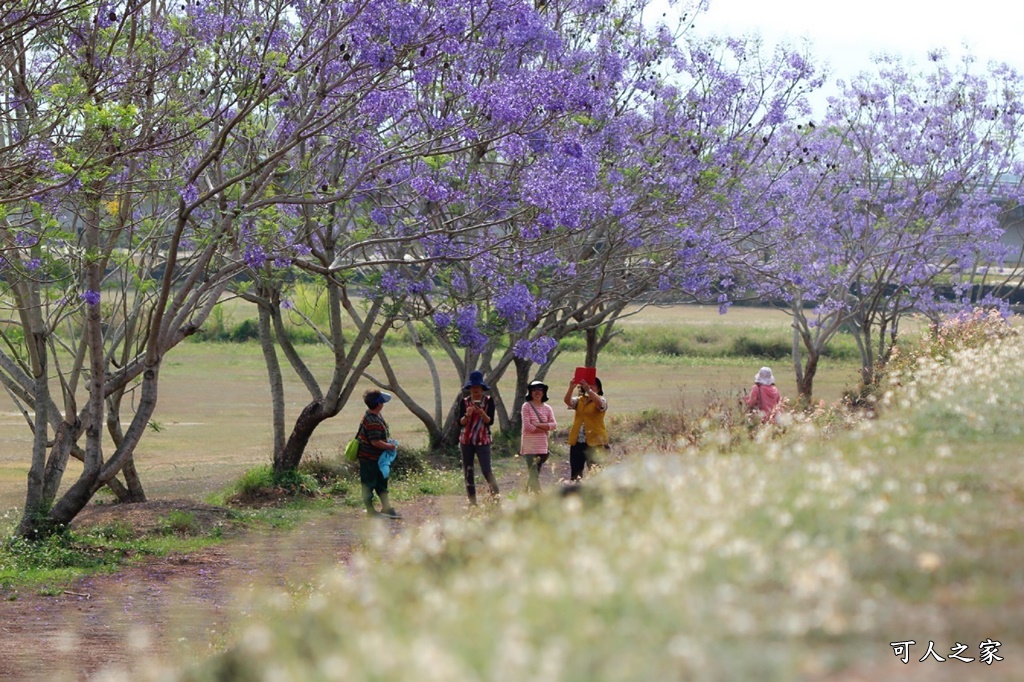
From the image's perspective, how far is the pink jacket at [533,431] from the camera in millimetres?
13680

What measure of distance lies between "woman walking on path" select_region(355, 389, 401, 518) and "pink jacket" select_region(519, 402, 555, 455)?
140cm

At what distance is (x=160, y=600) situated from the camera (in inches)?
438

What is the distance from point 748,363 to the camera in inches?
1790

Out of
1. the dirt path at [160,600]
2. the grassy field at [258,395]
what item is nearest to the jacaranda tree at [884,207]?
the grassy field at [258,395]

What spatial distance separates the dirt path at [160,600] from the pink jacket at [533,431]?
3.47 feet

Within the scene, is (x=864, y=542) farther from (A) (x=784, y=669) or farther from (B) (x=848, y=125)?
(B) (x=848, y=125)

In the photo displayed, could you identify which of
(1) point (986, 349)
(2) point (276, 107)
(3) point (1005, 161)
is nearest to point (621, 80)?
(2) point (276, 107)

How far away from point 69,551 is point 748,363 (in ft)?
114

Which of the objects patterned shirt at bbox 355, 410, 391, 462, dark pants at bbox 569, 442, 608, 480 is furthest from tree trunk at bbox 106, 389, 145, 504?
dark pants at bbox 569, 442, 608, 480

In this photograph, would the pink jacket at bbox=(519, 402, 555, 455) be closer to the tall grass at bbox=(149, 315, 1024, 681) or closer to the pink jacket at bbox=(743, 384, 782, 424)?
the pink jacket at bbox=(743, 384, 782, 424)

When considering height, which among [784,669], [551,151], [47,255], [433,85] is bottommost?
[784,669]

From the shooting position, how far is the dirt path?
904 cm

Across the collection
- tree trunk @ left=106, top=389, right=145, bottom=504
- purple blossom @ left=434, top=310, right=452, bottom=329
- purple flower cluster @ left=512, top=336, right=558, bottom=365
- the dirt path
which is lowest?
the dirt path

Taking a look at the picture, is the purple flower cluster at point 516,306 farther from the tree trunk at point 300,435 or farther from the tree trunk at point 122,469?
the tree trunk at point 122,469
